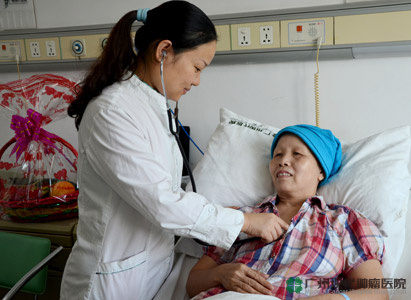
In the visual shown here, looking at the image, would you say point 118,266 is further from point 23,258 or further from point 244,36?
point 244,36

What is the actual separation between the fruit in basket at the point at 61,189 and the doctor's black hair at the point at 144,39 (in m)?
0.67

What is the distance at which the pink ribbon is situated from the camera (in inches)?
66.2

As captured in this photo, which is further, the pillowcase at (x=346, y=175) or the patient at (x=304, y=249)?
the pillowcase at (x=346, y=175)

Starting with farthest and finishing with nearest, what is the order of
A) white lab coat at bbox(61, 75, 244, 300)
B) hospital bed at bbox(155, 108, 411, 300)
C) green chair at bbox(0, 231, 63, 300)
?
green chair at bbox(0, 231, 63, 300) → hospital bed at bbox(155, 108, 411, 300) → white lab coat at bbox(61, 75, 244, 300)

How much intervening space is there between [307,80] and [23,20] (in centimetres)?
174

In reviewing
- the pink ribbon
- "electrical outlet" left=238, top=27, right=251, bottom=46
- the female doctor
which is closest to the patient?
the female doctor

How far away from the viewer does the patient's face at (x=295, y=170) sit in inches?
53.8

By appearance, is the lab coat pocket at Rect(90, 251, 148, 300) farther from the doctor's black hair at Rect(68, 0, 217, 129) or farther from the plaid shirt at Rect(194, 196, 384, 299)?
the doctor's black hair at Rect(68, 0, 217, 129)

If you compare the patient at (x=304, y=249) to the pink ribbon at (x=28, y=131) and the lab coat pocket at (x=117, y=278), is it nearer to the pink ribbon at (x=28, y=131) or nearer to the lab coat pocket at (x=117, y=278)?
the lab coat pocket at (x=117, y=278)

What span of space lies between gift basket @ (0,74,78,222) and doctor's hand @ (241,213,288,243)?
0.99 metres

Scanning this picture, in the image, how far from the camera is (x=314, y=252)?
47.3 inches

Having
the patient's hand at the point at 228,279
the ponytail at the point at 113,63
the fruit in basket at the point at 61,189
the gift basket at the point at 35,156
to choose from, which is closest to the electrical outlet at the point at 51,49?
the gift basket at the point at 35,156

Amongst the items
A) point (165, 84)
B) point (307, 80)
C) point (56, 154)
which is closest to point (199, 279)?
point (165, 84)

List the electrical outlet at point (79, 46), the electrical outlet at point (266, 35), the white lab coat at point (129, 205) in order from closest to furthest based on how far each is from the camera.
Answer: the white lab coat at point (129, 205)
the electrical outlet at point (266, 35)
the electrical outlet at point (79, 46)
